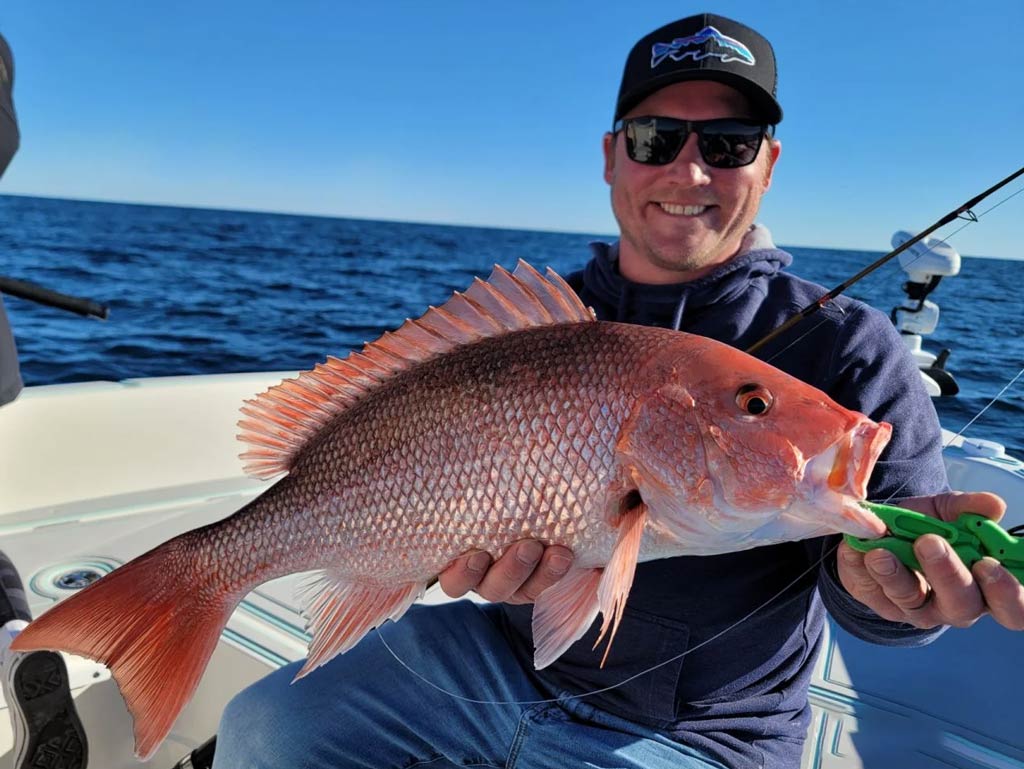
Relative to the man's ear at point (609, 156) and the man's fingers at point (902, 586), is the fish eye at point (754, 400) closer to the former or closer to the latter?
the man's fingers at point (902, 586)

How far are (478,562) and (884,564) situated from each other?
79 centimetres

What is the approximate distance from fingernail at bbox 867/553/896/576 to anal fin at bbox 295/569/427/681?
92cm

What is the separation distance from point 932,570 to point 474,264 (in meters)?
33.0

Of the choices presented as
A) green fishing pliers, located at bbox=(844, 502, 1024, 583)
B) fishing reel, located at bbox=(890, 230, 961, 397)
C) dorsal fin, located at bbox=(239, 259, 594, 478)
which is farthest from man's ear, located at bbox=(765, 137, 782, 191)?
fishing reel, located at bbox=(890, 230, 961, 397)

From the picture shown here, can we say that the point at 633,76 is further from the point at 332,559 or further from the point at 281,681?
the point at 281,681

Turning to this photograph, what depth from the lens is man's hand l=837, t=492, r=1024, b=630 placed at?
4.17ft

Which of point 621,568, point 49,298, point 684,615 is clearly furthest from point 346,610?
point 49,298

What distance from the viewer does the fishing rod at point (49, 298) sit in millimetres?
2725

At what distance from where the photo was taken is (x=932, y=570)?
→ 50.5 inches

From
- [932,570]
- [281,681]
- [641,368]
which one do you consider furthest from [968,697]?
[281,681]

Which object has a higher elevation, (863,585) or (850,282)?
(850,282)

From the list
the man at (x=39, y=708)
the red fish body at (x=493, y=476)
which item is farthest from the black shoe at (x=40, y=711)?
the red fish body at (x=493, y=476)

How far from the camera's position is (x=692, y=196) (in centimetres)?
227

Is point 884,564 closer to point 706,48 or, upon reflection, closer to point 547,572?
point 547,572
